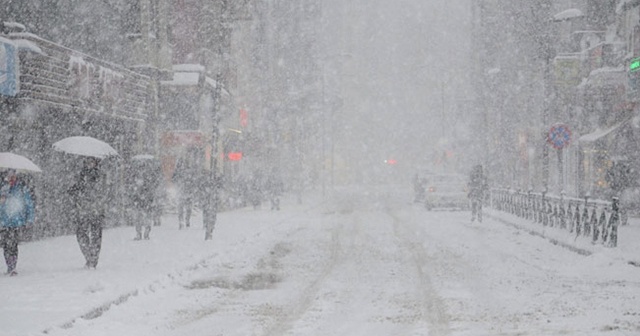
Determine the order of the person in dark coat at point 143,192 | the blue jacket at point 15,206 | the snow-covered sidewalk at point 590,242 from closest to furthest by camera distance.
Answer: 1. the blue jacket at point 15,206
2. the snow-covered sidewalk at point 590,242
3. the person in dark coat at point 143,192

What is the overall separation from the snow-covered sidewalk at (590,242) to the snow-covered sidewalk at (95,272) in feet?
23.1

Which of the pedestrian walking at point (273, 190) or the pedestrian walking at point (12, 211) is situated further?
the pedestrian walking at point (273, 190)

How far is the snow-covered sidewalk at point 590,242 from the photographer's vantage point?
51.3ft

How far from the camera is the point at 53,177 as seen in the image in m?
21.9

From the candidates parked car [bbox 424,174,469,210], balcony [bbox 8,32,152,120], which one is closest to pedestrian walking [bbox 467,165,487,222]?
parked car [bbox 424,174,469,210]

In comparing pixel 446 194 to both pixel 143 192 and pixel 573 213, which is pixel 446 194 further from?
pixel 143 192

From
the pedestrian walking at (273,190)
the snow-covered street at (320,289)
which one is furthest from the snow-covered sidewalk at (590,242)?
the pedestrian walking at (273,190)

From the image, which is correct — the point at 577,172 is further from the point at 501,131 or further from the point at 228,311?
the point at 228,311

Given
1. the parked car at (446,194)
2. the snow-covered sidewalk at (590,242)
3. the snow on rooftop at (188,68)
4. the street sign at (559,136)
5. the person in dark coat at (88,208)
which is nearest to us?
the person in dark coat at (88,208)

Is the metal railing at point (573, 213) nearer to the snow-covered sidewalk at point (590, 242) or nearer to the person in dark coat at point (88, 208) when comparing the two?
the snow-covered sidewalk at point (590, 242)

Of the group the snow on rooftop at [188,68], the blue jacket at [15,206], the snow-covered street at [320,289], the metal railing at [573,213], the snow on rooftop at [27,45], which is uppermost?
the snow on rooftop at [188,68]

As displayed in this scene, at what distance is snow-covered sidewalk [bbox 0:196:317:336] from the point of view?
930 cm

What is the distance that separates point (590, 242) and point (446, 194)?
17.8 m

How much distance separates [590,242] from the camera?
18688mm
